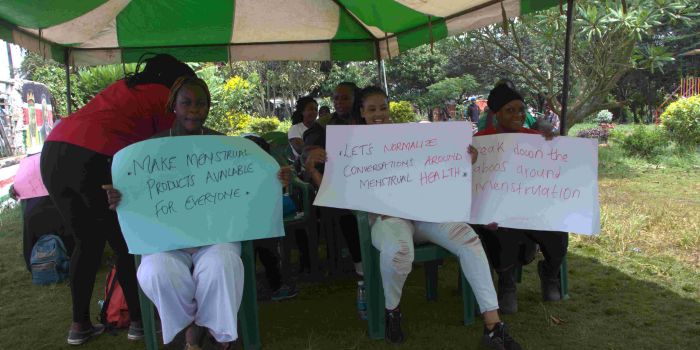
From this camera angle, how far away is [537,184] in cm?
282

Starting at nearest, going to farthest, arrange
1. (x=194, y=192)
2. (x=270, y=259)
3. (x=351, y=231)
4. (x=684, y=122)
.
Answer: (x=194, y=192)
(x=351, y=231)
(x=270, y=259)
(x=684, y=122)

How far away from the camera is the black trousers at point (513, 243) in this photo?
9.67 ft

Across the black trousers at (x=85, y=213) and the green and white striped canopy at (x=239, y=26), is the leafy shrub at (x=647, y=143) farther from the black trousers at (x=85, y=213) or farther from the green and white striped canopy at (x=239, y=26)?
the black trousers at (x=85, y=213)

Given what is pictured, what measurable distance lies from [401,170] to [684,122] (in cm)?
981

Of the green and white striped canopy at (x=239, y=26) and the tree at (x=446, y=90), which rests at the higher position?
the tree at (x=446, y=90)

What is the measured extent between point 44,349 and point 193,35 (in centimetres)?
322

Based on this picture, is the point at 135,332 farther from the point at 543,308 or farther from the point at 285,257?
the point at 543,308

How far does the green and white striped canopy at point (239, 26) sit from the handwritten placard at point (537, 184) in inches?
46.2

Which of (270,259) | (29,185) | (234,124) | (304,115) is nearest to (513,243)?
(270,259)

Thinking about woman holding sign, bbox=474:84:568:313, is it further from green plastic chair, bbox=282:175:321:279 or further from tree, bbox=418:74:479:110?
tree, bbox=418:74:479:110

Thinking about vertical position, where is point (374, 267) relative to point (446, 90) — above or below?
below

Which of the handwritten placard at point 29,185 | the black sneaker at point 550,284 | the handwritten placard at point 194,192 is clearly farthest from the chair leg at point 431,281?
the handwritten placard at point 29,185

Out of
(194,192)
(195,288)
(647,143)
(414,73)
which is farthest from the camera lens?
(414,73)

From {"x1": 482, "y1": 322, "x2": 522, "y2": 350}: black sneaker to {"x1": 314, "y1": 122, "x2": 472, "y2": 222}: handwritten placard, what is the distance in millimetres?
588
